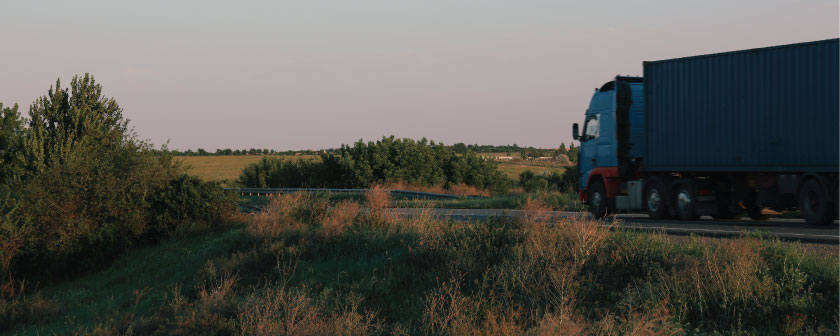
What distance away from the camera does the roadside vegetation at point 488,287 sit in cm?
798

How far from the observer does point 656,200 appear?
18.4 m

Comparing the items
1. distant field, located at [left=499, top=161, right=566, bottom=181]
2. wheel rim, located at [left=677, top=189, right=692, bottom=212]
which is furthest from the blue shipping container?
distant field, located at [left=499, top=161, right=566, bottom=181]

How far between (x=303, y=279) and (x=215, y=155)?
12431 centimetres

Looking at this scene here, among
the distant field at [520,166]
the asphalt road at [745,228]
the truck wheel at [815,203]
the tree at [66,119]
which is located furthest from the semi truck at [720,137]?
the distant field at [520,166]

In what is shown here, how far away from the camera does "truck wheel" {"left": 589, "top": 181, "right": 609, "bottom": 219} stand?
761 inches

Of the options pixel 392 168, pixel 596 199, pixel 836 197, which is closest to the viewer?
pixel 836 197

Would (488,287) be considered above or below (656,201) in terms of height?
below

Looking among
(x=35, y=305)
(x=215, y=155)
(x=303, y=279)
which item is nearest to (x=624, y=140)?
(x=303, y=279)

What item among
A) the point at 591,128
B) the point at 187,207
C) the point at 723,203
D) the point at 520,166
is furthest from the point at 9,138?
the point at 520,166

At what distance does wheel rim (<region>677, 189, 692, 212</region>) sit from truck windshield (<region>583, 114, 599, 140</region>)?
2.97m

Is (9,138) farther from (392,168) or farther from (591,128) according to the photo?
(591,128)

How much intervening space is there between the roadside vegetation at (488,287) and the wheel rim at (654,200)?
23.1ft

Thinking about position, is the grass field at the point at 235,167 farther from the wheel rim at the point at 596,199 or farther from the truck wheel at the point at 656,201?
the truck wheel at the point at 656,201

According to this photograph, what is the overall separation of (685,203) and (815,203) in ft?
11.0
